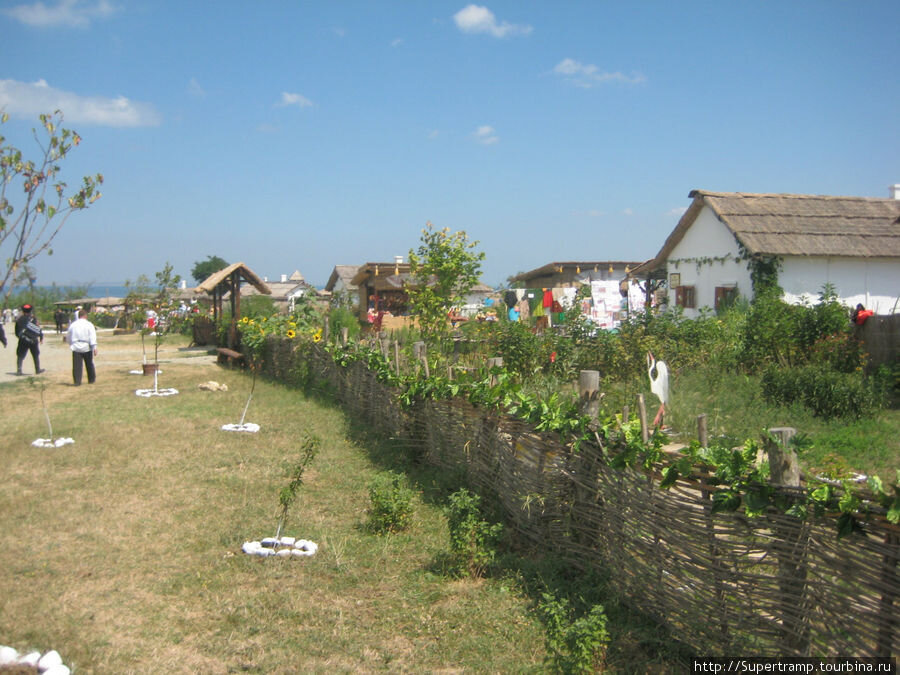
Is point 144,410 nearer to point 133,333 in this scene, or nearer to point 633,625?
point 633,625

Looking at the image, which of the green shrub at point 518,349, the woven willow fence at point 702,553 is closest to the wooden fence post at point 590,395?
the woven willow fence at point 702,553

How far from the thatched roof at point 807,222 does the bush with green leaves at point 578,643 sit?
51.3 feet

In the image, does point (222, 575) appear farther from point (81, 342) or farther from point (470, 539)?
point (81, 342)

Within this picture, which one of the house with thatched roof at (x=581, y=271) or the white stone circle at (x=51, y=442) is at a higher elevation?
the house with thatched roof at (x=581, y=271)

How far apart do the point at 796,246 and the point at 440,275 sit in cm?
1025

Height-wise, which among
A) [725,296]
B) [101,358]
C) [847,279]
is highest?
[847,279]

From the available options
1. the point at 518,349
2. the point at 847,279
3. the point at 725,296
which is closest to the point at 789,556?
the point at 518,349

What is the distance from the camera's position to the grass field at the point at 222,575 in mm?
4184

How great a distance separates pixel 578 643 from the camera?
3666mm

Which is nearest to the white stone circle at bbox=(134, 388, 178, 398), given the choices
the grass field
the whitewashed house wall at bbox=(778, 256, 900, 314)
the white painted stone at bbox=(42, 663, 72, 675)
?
the grass field

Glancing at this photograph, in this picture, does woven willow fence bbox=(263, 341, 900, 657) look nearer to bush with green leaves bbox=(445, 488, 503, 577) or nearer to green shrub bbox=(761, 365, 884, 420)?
bush with green leaves bbox=(445, 488, 503, 577)

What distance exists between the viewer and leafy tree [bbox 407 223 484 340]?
12.8 meters

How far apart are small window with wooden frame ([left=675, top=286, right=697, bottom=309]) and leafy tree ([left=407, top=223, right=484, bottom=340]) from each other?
1008 centimetres

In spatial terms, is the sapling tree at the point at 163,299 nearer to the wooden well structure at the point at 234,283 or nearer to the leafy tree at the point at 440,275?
the wooden well structure at the point at 234,283
